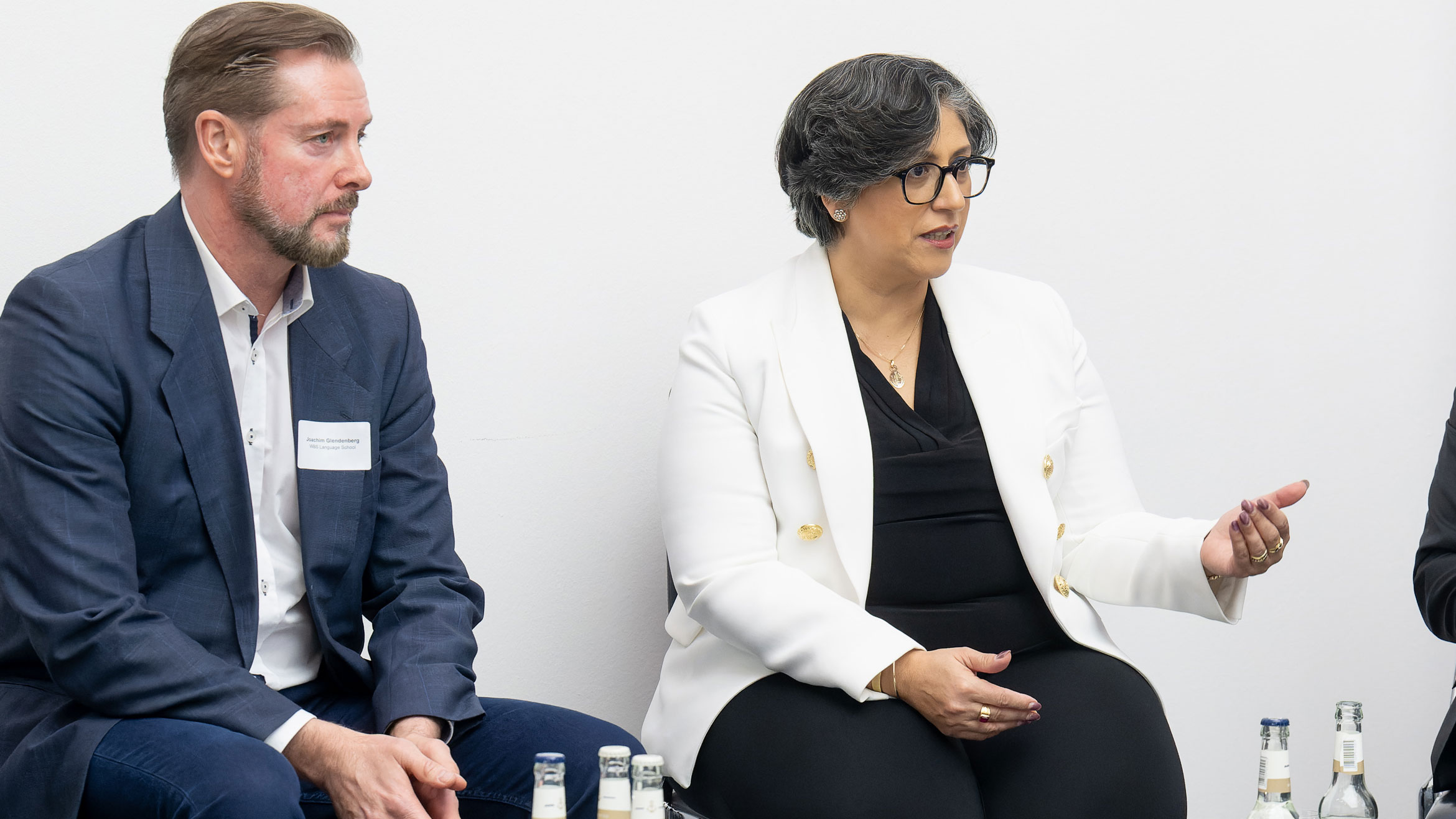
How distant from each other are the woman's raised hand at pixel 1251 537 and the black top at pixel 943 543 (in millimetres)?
274

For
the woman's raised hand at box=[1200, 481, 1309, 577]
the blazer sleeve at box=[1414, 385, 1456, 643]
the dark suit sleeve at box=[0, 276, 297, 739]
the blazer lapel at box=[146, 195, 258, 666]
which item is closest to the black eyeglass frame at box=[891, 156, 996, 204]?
the woman's raised hand at box=[1200, 481, 1309, 577]

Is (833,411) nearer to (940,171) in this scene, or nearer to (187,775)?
(940,171)

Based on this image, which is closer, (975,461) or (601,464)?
(975,461)

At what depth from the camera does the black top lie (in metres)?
2.11

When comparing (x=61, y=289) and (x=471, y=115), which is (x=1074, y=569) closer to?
(x=471, y=115)

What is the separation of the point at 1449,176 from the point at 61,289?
322 centimetres

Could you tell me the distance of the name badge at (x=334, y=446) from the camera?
1896 millimetres

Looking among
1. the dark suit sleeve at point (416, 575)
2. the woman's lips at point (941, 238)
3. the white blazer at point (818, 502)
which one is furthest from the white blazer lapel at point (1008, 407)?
the dark suit sleeve at point (416, 575)

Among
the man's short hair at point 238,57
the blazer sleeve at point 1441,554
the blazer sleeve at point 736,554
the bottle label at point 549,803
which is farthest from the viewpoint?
the blazer sleeve at point 1441,554

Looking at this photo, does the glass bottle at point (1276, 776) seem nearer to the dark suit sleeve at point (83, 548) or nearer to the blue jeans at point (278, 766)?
the blue jeans at point (278, 766)

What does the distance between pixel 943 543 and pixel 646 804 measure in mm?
821

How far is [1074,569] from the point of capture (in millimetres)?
2264

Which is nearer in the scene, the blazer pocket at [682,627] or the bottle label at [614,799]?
the bottle label at [614,799]

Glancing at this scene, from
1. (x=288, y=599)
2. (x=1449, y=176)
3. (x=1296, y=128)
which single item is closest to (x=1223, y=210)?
(x=1296, y=128)
